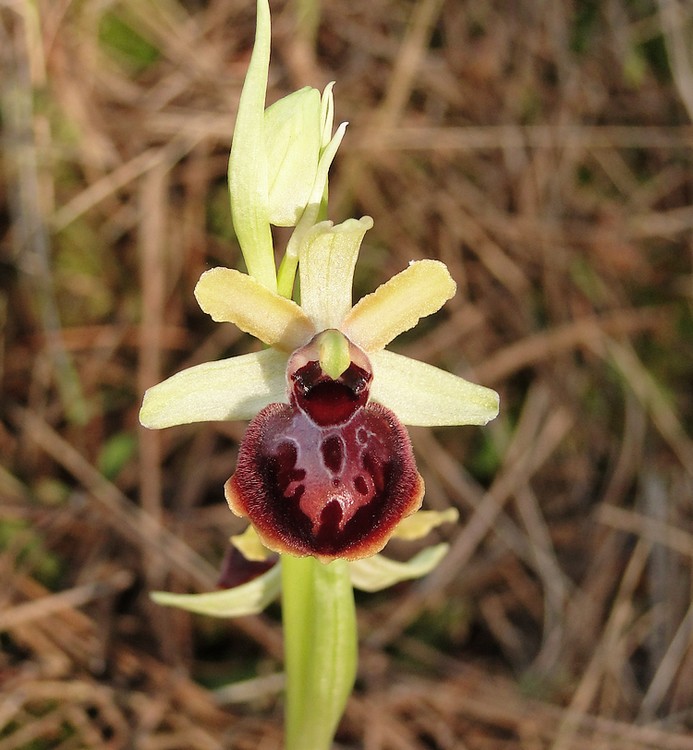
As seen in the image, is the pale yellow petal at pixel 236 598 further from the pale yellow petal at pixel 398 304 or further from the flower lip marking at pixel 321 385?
the pale yellow petal at pixel 398 304

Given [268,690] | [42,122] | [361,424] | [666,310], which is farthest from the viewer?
[666,310]

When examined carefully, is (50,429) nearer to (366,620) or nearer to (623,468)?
(366,620)

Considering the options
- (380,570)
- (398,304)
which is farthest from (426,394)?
(380,570)

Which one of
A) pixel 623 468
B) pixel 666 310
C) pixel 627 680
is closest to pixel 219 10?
pixel 666 310

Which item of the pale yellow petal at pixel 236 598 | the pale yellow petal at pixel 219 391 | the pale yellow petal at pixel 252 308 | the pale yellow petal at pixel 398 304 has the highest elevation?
the pale yellow petal at pixel 398 304

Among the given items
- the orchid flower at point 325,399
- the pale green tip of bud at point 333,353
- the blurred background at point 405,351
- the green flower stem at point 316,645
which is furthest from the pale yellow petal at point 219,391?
the blurred background at point 405,351

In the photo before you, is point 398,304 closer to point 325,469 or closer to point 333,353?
point 333,353
